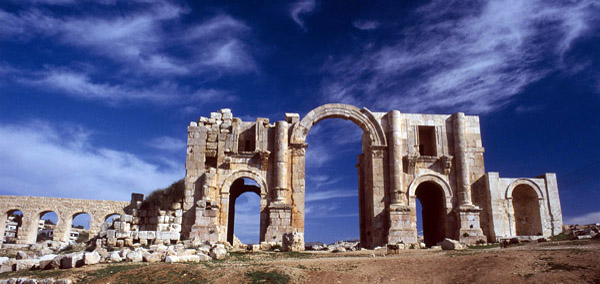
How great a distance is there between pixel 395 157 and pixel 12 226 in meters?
31.5

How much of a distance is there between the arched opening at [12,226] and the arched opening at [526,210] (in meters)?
31.4

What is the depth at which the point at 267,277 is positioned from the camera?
11039 millimetres

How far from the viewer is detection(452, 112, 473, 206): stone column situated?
2320 cm

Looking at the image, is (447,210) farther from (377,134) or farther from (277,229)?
(277,229)

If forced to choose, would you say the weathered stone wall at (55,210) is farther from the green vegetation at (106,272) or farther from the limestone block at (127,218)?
the green vegetation at (106,272)

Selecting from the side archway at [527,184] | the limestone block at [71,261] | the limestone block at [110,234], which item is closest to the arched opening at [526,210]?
the side archway at [527,184]

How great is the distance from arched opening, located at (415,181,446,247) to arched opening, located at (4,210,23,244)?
26.4 m

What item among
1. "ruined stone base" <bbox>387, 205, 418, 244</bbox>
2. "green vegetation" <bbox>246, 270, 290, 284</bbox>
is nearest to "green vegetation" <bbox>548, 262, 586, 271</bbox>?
"green vegetation" <bbox>246, 270, 290, 284</bbox>

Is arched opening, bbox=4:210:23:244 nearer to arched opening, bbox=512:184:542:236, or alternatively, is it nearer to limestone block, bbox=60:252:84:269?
limestone block, bbox=60:252:84:269

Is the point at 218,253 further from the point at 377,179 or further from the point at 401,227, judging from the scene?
the point at 377,179

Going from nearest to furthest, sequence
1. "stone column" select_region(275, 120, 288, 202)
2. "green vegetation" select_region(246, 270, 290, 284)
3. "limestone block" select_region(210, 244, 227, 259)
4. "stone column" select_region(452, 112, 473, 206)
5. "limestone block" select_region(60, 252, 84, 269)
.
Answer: "green vegetation" select_region(246, 270, 290, 284), "limestone block" select_region(60, 252, 84, 269), "limestone block" select_region(210, 244, 227, 259), "stone column" select_region(275, 120, 288, 202), "stone column" select_region(452, 112, 473, 206)

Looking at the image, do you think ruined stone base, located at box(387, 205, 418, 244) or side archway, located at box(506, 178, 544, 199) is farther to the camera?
side archway, located at box(506, 178, 544, 199)

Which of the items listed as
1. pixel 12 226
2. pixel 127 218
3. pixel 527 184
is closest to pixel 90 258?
pixel 127 218

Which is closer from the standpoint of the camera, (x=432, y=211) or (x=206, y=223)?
(x=206, y=223)
